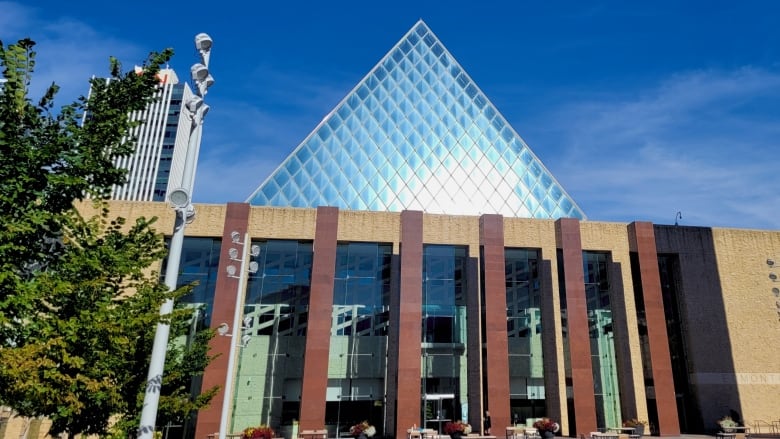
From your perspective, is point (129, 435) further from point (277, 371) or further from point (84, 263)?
point (277, 371)

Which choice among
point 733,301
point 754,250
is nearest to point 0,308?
point 733,301

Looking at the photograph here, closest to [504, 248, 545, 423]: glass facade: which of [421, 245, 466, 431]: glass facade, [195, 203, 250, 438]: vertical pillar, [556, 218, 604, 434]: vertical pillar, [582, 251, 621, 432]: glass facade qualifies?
[556, 218, 604, 434]: vertical pillar

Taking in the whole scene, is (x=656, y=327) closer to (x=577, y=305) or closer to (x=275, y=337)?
(x=577, y=305)

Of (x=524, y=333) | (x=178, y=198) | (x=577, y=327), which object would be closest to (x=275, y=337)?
(x=524, y=333)

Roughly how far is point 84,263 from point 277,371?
18885 millimetres

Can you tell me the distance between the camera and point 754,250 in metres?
31.3

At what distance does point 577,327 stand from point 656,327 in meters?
4.70

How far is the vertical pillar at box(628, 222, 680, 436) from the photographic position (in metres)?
26.7

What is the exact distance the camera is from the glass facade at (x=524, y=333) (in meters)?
28.6

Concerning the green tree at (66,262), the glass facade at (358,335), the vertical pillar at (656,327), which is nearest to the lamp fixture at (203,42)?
the green tree at (66,262)

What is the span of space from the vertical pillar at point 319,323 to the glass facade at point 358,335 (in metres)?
1.54

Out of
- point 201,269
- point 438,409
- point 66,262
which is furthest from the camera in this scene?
point 201,269

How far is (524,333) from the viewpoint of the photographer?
29344 mm

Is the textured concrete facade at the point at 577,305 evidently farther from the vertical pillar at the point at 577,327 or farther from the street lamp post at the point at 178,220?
the street lamp post at the point at 178,220
